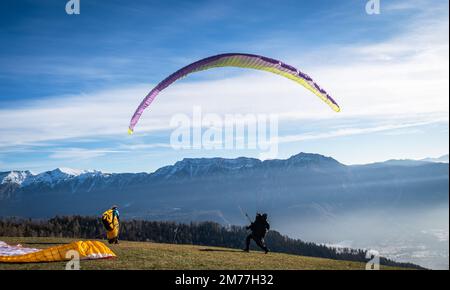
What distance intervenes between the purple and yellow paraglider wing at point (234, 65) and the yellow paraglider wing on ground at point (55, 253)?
751 centimetres

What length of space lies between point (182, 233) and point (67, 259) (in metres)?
160

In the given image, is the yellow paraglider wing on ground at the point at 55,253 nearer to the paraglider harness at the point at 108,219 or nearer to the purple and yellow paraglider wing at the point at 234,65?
the paraglider harness at the point at 108,219

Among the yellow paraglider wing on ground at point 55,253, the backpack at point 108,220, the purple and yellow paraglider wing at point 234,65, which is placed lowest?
the yellow paraglider wing on ground at point 55,253

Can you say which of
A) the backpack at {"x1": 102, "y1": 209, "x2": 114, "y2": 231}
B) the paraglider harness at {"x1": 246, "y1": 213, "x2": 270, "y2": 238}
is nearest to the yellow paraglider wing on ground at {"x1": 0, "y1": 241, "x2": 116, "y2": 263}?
the backpack at {"x1": 102, "y1": 209, "x2": 114, "y2": 231}

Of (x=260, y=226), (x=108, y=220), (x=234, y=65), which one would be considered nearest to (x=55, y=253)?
(x=108, y=220)

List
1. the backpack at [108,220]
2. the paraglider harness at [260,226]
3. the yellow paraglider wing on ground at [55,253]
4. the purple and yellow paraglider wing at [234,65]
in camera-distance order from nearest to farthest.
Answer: the yellow paraglider wing on ground at [55,253]
the purple and yellow paraglider wing at [234,65]
the paraglider harness at [260,226]
the backpack at [108,220]

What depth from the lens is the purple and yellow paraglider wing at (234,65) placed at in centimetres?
2366

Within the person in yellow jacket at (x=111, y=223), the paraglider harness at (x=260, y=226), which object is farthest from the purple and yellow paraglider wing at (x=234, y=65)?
the paraglider harness at (x=260, y=226)

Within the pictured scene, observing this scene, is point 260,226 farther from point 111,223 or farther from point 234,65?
point 234,65

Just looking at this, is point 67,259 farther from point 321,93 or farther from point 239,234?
point 239,234

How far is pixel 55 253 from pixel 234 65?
1425 cm

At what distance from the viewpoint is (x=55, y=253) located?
679 inches
